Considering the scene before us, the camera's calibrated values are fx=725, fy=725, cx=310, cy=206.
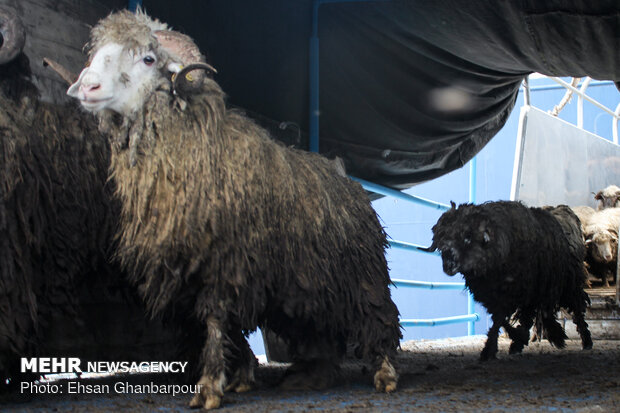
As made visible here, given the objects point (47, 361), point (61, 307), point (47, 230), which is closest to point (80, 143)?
point (47, 230)

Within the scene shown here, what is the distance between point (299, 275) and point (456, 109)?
167 inches

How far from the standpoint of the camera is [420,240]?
40.0 ft

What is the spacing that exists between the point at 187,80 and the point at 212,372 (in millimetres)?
1412

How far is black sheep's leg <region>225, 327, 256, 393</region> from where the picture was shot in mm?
3896

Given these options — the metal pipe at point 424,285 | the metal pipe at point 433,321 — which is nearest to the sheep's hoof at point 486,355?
the metal pipe at point 433,321

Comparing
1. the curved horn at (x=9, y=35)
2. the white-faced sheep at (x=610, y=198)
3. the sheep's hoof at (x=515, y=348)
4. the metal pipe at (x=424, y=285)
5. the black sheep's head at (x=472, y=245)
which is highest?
the curved horn at (x=9, y=35)

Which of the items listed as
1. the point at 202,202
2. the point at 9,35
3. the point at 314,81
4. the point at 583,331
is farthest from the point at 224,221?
the point at 583,331

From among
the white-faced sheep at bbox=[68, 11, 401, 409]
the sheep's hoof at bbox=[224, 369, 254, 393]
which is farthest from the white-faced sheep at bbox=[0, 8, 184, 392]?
the sheep's hoof at bbox=[224, 369, 254, 393]

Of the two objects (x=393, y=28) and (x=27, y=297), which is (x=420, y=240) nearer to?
(x=393, y=28)

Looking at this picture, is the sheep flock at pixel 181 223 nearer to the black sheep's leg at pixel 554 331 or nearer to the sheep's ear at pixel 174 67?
the sheep's ear at pixel 174 67

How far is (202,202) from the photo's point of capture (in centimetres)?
342

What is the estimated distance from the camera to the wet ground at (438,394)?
3.30 m

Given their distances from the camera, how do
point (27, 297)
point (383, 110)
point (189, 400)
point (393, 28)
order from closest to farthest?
1. point (27, 297)
2. point (189, 400)
3. point (393, 28)
4. point (383, 110)

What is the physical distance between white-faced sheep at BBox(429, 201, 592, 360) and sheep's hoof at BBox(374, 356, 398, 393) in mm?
1790
